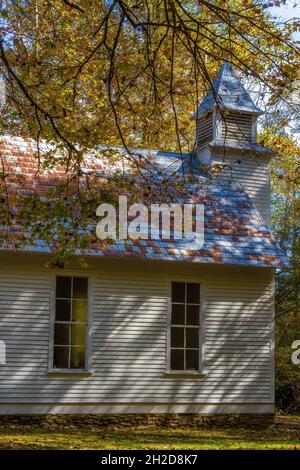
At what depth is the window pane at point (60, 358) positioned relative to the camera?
666 inches

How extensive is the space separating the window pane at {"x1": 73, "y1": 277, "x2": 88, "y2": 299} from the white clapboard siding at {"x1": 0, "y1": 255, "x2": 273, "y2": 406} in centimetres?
24

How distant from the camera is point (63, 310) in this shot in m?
17.1

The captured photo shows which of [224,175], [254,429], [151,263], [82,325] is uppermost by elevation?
[224,175]

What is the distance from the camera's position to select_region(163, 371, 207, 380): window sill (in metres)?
17.7

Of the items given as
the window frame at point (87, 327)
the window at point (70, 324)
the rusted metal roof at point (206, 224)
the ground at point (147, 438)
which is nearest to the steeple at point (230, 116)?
the rusted metal roof at point (206, 224)

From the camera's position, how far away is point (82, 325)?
1722cm

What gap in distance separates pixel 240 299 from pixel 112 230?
391cm

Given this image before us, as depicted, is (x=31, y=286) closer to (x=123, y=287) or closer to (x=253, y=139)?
(x=123, y=287)

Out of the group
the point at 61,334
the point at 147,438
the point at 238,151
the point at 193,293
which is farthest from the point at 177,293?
the point at 238,151

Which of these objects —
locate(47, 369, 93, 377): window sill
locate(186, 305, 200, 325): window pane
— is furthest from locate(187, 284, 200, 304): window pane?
locate(47, 369, 93, 377): window sill

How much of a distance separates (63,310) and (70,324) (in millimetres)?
336

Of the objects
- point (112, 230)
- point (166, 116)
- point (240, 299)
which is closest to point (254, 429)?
point (240, 299)

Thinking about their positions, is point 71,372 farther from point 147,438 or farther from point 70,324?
point 147,438

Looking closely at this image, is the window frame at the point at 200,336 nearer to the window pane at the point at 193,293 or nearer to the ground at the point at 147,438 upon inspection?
the window pane at the point at 193,293
